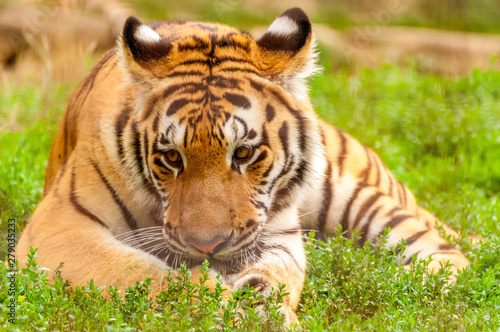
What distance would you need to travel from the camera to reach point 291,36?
10.1 ft

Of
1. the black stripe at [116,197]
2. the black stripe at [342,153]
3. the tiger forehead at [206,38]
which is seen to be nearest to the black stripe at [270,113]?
the tiger forehead at [206,38]

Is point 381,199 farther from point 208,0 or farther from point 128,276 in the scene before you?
point 208,0

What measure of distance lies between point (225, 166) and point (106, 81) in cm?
106

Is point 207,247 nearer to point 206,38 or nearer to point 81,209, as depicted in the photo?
point 81,209

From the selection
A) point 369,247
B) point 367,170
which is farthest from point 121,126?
point 367,170

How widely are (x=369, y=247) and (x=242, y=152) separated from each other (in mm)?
1088

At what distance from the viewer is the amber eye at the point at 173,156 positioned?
283cm

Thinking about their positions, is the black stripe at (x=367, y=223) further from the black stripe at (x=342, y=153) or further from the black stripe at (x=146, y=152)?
the black stripe at (x=146, y=152)

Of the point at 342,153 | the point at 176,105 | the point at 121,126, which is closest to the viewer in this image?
the point at 176,105

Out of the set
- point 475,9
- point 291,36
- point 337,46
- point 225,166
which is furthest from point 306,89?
point 475,9

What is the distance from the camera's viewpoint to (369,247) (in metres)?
3.49

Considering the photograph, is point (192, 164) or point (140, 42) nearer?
point (192, 164)

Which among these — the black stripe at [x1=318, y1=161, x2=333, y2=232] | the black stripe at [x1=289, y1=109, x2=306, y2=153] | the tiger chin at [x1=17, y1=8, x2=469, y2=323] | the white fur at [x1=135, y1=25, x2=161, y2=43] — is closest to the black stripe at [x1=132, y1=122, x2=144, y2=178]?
the tiger chin at [x1=17, y1=8, x2=469, y2=323]

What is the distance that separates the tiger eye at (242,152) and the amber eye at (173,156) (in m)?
0.26
